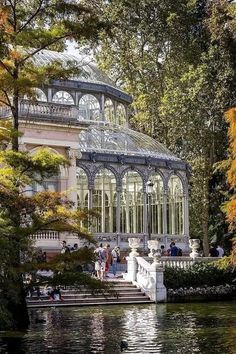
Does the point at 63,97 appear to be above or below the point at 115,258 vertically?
above

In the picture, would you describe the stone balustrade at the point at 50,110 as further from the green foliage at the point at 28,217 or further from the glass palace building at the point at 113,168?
the green foliage at the point at 28,217

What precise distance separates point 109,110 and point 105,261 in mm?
13016

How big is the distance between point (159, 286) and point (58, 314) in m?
6.43

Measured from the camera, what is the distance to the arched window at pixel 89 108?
3931cm

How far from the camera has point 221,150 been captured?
45.0 m

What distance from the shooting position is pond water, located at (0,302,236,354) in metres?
14.7

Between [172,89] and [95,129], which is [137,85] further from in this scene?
[95,129]

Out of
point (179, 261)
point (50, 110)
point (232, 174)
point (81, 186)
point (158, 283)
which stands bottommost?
point (158, 283)

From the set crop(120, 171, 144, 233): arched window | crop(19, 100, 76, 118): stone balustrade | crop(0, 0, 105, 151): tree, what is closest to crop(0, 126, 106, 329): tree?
crop(0, 0, 105, 151): tree

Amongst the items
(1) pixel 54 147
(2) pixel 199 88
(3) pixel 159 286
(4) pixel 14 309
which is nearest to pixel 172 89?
(2) pixel 199 88

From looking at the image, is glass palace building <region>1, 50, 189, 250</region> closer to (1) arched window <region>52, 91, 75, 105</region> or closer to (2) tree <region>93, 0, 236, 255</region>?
(1) arched window <region>52, 91, 75, 105</region>

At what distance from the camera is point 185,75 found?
4256 centimetres

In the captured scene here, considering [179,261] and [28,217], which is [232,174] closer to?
[179,261]

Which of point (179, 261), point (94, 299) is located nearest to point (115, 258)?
point (179, 261)
